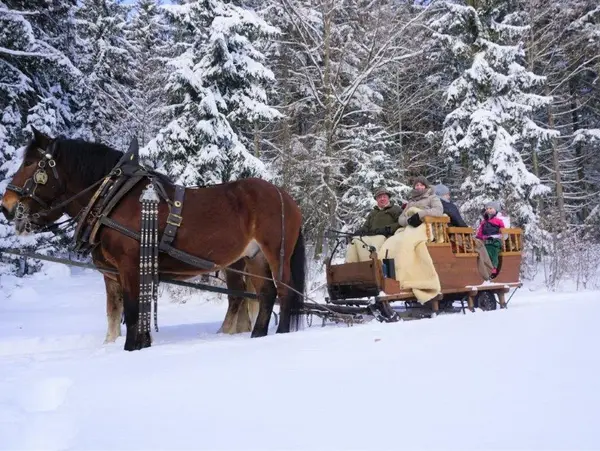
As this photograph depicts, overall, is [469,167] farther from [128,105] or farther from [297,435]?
[297,435]

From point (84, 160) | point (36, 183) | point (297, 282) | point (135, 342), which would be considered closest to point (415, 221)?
point (297, 282)

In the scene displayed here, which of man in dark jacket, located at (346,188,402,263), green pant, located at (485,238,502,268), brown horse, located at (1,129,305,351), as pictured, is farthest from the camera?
green pant, located at (485,238,502,268)

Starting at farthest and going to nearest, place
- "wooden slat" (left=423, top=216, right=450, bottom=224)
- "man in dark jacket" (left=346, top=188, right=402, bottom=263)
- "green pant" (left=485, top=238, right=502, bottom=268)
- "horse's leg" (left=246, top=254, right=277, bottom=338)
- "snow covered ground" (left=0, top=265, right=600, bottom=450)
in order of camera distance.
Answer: "green pant" (left=485, top=238, right=502, bottom=268) < "man in dark jacket" (left=346, top=188, right=402, bottom=263) < "wooden slat" (left=423, top=216, right=450, bottom=224) < "horse's leg" (left=246, top=254, right=277, bottom=338) < "snow covered ground" (left=0, top=265, right=600, bottom=450)

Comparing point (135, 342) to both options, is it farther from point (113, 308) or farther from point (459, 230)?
point (459, 230)

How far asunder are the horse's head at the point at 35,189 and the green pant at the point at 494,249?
223 inches

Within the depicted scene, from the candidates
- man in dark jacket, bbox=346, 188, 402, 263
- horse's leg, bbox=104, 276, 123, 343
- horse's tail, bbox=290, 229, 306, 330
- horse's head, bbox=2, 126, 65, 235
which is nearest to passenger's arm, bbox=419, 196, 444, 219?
man in dark jacket, bbox=346, 188, 402, 263

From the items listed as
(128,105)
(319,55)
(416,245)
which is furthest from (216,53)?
(128,105)

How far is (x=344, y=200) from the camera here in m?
14.9

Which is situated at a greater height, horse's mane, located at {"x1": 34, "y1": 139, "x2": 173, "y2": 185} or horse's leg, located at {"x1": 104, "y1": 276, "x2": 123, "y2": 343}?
horse's mane, located at {"x1": 34, "y1": 139, "x2": 173, "y2": 185}

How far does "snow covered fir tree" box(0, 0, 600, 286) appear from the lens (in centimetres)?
1127

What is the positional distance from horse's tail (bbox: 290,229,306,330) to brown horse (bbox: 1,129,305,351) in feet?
0.04

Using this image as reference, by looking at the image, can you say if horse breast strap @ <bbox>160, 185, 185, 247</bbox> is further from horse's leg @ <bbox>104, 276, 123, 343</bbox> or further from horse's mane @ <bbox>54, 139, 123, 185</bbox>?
horse's leg @ <bbox>104, 276, 123, 343</bbox>

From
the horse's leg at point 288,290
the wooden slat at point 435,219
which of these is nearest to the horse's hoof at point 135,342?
the horse's leg at point 288,290

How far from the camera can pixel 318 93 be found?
14.8 metres
